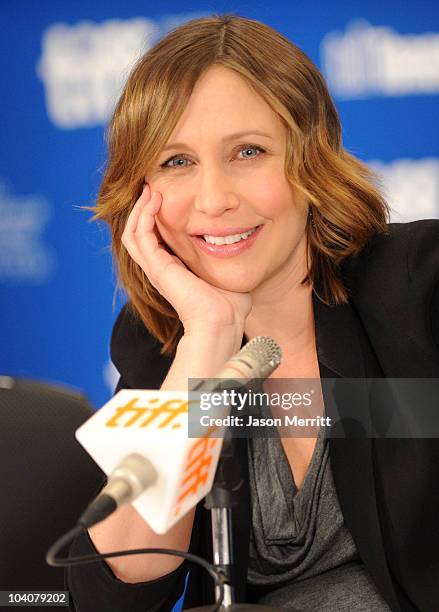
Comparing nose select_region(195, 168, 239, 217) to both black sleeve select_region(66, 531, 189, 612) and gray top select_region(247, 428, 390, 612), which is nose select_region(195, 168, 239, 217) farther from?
black sleeve select_region(66, 531, 189, 612)

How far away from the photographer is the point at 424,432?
1.33 meters

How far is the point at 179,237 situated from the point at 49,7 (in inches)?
62.3

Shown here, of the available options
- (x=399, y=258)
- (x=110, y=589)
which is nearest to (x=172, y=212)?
(x=399, y=258)

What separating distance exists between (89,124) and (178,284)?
1541mm

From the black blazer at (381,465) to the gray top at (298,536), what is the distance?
41 mm

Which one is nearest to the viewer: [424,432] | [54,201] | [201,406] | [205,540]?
[201,406]

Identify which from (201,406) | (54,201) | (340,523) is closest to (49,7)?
(54,201)

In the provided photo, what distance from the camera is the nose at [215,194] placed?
1.41 metres

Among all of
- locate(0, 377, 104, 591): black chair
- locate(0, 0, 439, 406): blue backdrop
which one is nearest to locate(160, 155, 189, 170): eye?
locate(0, 377, 104, 591): black chair

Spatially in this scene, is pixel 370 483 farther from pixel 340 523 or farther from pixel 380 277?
pixel 380 277

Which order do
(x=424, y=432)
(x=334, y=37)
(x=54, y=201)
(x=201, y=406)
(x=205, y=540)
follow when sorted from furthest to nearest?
(x=54, y=201)
(x=334, y=37)
(x=205, y=540)
(x=424, y=432)
(x=201, y=406)

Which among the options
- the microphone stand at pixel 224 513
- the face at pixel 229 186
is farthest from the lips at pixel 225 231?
the microphone stand at pixel 224 513

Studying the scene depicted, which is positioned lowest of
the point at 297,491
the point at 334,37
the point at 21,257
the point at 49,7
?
the point at 297,491

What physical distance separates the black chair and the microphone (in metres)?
0.48
